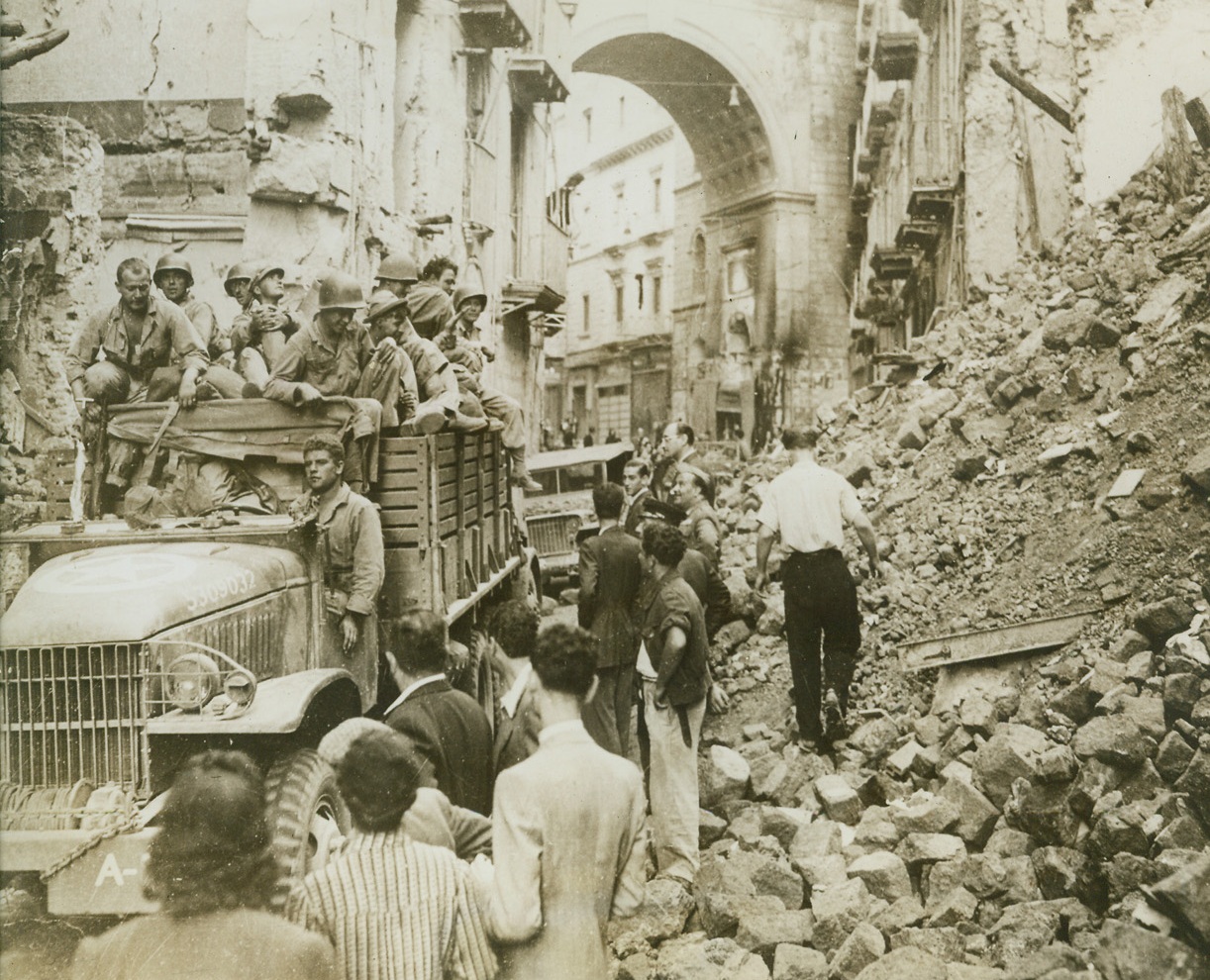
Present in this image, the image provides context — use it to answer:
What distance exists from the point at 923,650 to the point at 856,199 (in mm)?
19148

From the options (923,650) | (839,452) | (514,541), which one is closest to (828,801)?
(923,650)

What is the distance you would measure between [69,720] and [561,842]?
1.79m

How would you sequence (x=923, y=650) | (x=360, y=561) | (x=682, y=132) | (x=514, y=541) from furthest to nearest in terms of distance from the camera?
(x=682, y=132)
(x=514, y=541)
(x=923, y=650)
(x=360, y=561)

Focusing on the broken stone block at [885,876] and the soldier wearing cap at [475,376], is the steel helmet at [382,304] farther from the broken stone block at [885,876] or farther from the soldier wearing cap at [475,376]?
the broken stone block at [885,876]

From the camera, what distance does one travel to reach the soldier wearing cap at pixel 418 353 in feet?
20.7

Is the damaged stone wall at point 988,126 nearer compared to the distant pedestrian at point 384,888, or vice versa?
the distant pedestrian at point 384,888

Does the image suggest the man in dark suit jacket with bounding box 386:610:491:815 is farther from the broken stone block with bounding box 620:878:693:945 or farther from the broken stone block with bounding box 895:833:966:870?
the broken stone block with bounding box 895:833:966:870

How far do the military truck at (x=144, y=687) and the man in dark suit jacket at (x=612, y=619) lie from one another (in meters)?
1.41

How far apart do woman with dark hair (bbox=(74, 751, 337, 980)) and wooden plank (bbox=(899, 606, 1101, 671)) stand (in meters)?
4.04

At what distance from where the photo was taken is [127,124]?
6812 mm

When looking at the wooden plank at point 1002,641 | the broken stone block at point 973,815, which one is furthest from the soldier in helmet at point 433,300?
the broken stone block at point 973,815

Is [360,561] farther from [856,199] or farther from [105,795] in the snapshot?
[856,199]

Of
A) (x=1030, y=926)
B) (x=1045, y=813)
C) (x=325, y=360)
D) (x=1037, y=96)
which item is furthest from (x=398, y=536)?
(x=1037, y=96)

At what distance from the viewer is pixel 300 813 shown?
11.5 feet
